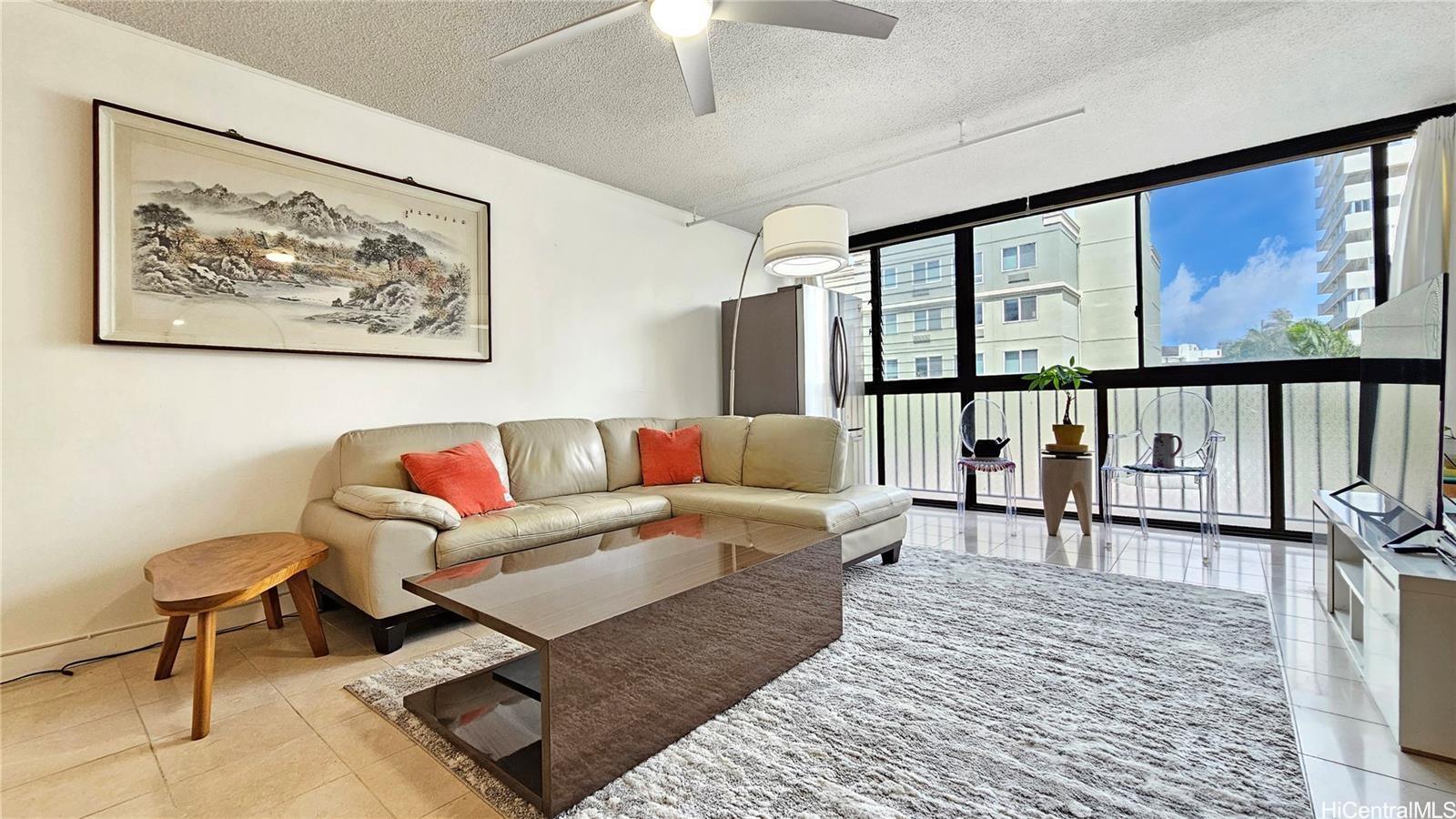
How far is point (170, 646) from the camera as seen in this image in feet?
6.89

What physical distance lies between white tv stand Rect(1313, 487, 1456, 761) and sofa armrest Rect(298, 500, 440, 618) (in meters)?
3.04

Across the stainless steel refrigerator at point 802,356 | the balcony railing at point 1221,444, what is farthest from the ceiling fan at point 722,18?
the balcony railing at point 1221,444

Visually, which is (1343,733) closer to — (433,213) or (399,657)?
(399,657)

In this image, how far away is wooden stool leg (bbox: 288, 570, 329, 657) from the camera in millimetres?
2211

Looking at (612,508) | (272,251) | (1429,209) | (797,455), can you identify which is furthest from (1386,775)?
(272,251)

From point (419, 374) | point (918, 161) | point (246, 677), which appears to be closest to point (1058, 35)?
point (918, 161)

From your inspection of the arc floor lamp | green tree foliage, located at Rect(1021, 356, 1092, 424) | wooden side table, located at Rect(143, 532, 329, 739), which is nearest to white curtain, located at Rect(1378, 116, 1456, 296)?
green tree foliage, located at Rect(1021, 356, 1092, 424)

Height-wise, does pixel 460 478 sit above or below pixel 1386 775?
above

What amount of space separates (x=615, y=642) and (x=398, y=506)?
1311 mm

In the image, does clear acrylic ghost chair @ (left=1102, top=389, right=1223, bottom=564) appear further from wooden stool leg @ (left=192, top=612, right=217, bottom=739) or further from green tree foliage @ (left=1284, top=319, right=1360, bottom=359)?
wooden stool leg @ (left=192, top=612, right=217, bottom=739)

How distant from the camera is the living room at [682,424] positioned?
156 cm

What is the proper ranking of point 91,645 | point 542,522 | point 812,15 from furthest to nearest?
point 542,522
point 91,645
point 812,15

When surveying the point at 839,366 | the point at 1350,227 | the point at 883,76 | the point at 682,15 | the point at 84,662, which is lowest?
the point at 84,662

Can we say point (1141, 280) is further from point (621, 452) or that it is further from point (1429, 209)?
point (621, 452)
